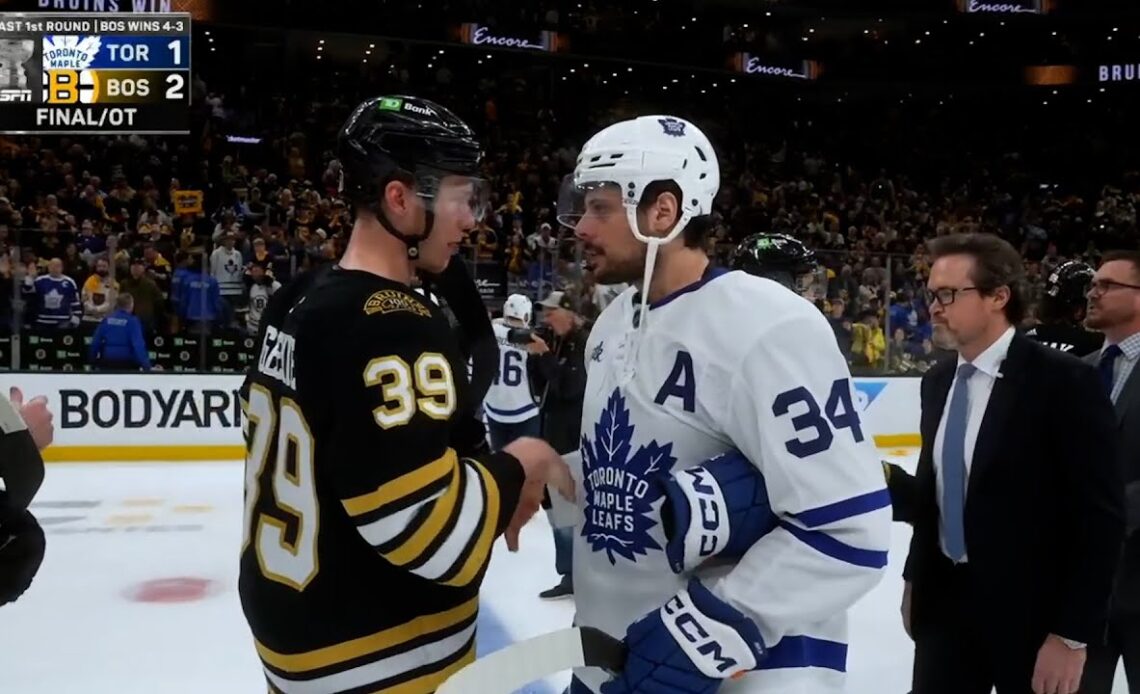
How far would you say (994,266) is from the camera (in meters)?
2.17

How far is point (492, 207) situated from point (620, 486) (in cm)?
1319

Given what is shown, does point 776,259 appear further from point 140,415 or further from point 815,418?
point 140,415

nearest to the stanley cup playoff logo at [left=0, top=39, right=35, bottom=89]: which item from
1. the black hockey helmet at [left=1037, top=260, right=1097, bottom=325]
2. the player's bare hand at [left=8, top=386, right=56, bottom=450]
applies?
the player's bare hand at [left=8, top=386, right=56, bottom=450]

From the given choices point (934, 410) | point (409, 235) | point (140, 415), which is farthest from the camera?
point (140, 415)

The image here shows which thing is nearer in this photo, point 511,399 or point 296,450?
point 296,450

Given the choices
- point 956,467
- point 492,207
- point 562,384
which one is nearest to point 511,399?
point 562,384

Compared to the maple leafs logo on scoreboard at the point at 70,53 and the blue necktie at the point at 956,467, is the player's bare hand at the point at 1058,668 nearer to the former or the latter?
the blue necktie at the point at 956,467

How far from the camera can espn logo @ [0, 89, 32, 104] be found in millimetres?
7078

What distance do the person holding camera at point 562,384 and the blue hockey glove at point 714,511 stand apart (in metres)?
3.14

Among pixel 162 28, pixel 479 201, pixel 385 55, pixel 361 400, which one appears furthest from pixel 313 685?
pixel 385 55

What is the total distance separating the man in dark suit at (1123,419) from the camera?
8.12ft

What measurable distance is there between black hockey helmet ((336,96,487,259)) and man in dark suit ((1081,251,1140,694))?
168cm

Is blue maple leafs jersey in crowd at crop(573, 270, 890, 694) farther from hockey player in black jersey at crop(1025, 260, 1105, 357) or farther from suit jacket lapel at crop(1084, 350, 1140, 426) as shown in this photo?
hockey player in black jersey at crop(1025, 260, 1105, 357)

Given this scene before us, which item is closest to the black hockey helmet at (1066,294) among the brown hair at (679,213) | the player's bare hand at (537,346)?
the player's bare hand at (537,346)
